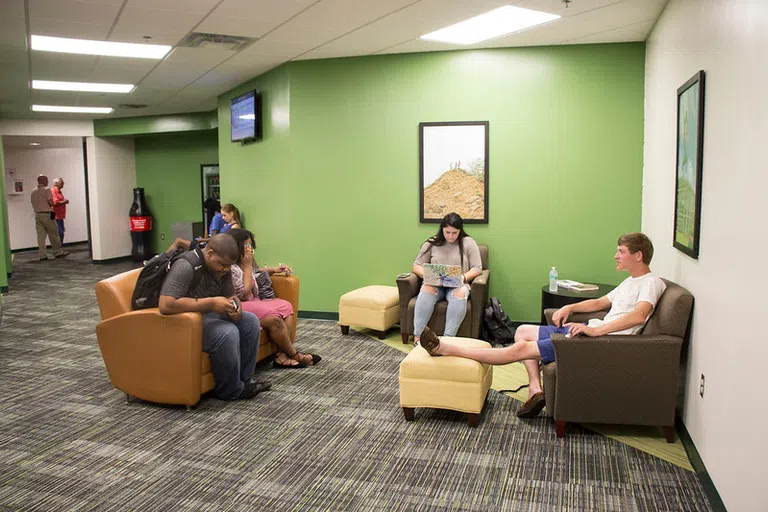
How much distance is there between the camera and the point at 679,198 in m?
4.39

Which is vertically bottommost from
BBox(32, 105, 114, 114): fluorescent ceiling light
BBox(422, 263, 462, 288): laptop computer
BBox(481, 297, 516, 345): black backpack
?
BBox(481, 297, 516, 345): black backpack

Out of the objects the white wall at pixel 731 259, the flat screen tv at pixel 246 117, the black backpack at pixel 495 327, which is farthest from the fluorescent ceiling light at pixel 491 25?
the flat screen tv at pixel 246 117

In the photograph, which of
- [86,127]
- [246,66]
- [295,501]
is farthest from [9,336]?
[86,127]

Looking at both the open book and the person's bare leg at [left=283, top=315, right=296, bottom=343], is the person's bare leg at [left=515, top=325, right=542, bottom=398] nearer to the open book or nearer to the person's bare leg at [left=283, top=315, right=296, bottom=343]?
the open book

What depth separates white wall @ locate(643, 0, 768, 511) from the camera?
8.66 feet

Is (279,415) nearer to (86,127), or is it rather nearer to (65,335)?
(65,335)

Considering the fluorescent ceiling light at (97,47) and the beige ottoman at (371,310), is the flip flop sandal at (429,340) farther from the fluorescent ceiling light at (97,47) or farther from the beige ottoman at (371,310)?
the fluorescent ceiling light at (97,47)

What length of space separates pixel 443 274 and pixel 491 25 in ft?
7.80

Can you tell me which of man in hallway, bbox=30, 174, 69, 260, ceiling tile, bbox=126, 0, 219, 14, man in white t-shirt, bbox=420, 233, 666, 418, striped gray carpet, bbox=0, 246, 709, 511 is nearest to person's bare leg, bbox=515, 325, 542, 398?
man in white t-shirt, bbox=420, 233, 666, 418

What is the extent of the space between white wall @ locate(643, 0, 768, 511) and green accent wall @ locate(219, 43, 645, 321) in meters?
2.26

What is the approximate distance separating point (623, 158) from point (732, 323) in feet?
12.9

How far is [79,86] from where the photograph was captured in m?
9.32

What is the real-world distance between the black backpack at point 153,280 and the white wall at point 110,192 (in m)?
10.2

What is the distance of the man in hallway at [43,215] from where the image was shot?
555 inches
